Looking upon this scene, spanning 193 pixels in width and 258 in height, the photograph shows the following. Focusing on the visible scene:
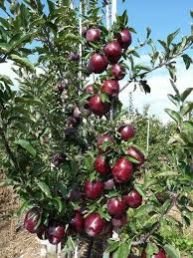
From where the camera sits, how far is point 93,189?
1.98 m

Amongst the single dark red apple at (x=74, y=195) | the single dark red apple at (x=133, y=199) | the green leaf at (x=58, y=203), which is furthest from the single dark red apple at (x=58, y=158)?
the single dark red apple at (x=133, y=199)

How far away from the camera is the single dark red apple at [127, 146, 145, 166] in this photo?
6.23 ft

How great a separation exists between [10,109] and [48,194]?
1.14ft

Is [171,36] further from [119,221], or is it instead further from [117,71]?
[119,221]

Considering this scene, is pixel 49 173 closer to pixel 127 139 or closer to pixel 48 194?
pixel 48 194

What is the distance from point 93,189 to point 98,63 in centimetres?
48

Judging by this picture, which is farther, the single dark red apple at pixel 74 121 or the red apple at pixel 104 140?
the single dark red apple at pixel 74 121

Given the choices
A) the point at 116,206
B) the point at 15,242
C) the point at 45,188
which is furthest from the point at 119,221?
the point at 15,242

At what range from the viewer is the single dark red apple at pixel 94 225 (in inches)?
78.8

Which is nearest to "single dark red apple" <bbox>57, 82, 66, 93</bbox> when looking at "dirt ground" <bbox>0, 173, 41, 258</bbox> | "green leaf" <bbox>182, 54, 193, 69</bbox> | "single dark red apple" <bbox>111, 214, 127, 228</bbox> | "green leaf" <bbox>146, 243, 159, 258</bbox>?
"green leaf" <bbox>182, 54, 193, 69</bbox>

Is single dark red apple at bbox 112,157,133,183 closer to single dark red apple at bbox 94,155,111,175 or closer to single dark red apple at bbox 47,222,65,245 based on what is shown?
single dark red apple at bbox 94,155,111,175

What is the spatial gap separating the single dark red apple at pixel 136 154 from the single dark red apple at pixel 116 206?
163 millimetres

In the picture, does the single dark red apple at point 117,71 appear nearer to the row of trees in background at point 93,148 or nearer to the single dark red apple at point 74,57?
the row of trees in background at point 93,148

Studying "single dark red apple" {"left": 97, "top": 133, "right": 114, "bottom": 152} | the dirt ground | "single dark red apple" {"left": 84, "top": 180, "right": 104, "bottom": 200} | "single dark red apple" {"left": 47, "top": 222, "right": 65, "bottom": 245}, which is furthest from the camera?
the dirt ground
